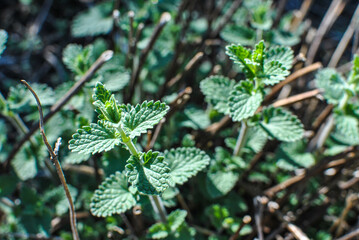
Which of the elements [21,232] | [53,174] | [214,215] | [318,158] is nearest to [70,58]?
[53,174]

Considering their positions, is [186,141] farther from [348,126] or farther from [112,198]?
[348,126]

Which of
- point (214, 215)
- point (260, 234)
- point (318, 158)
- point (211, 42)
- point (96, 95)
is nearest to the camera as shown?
point (96, 95)

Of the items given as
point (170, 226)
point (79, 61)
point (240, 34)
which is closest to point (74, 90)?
point (79, 61)

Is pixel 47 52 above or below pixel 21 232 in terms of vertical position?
above

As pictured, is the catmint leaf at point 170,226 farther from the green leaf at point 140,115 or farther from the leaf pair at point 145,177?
the green leaf at point 140,115

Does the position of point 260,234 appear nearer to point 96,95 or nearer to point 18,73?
point 96,95

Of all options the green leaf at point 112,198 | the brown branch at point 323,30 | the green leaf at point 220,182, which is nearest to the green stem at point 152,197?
the green leaf at point 112,198

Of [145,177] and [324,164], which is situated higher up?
[145,177]
